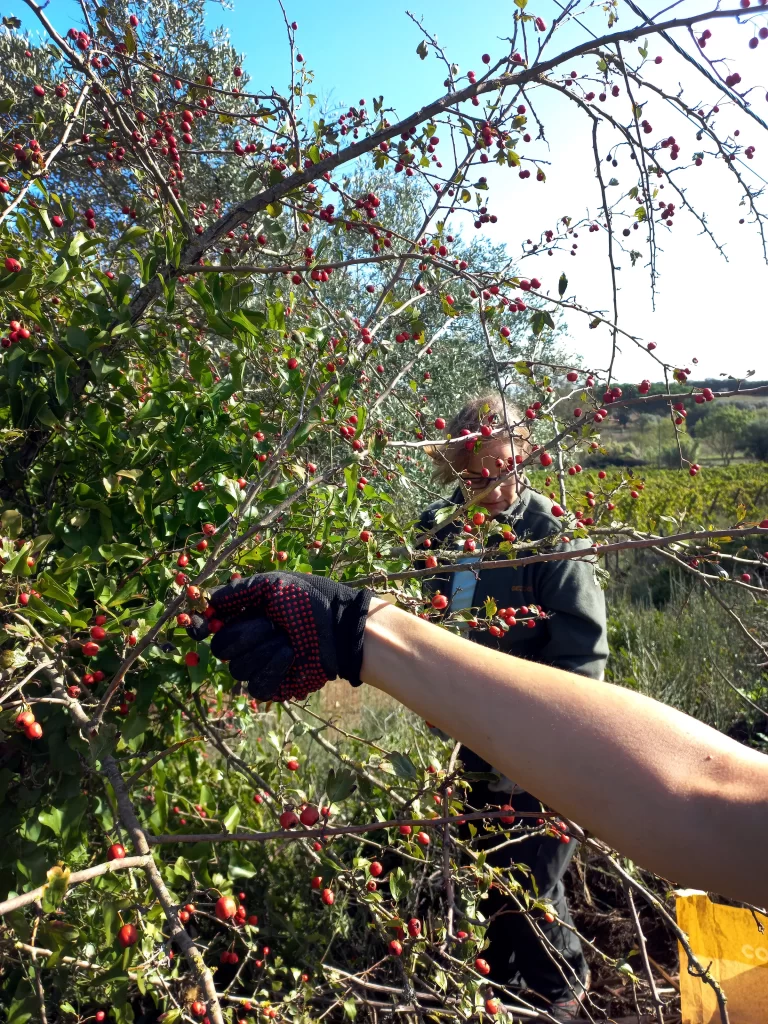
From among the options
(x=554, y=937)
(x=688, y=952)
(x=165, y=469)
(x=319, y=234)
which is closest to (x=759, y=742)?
(x=554, y=937)

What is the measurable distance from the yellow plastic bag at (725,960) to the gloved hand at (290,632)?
4.65 ft

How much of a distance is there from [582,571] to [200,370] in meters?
1.59

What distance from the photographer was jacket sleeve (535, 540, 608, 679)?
7.93ft

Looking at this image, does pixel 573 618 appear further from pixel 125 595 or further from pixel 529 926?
pixel 125 595

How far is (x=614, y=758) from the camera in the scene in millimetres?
944

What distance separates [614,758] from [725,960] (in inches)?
→ 59.3

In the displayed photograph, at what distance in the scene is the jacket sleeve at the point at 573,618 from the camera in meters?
2.42

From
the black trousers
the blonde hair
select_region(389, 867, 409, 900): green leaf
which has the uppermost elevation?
the blonde hair

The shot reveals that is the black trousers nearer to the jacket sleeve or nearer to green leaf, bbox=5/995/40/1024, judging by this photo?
the jacket sleeve

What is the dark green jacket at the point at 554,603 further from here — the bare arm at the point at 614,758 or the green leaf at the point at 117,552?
the bare arm at the point at 614,758

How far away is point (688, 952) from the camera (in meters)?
1.51

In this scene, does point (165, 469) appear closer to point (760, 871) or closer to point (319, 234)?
point (760, 871)

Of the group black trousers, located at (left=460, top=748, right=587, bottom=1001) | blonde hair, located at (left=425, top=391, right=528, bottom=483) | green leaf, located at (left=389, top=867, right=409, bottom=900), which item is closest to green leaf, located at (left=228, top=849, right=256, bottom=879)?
green leaf, located at (left=389, top=867, right=409, bottom=900)

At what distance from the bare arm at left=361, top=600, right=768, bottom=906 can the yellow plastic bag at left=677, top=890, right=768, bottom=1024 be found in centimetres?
126
